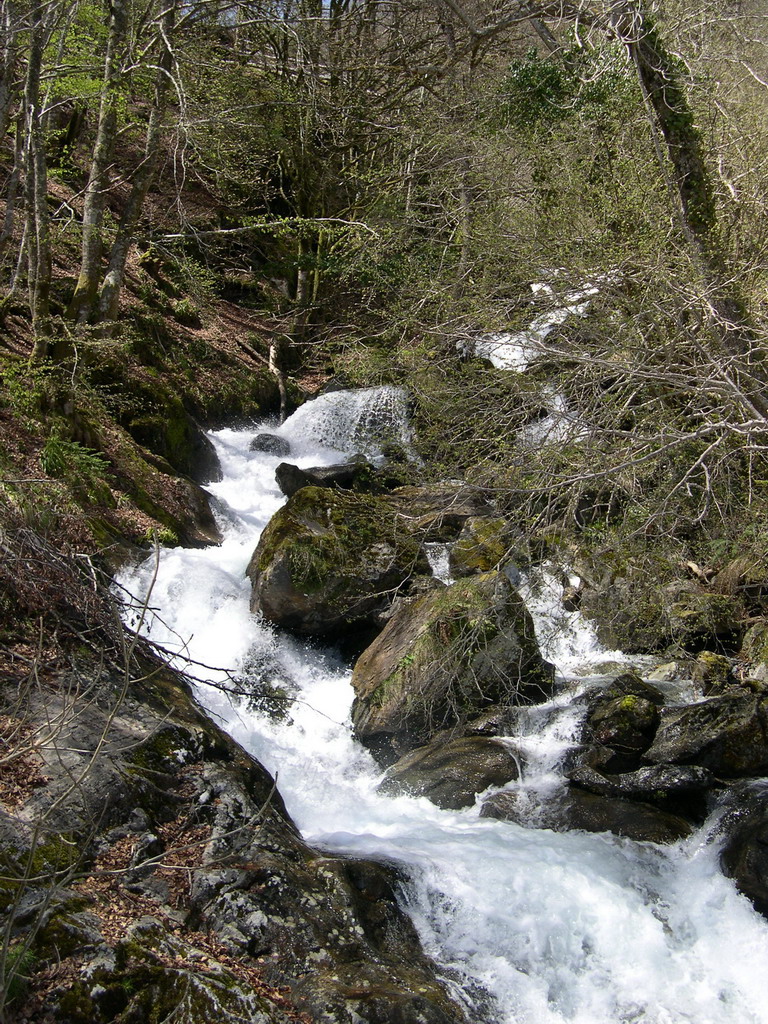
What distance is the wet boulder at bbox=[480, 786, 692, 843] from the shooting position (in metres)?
5.72

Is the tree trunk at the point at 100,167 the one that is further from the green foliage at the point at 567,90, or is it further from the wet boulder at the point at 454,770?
the wet boulder at the point at 454,770

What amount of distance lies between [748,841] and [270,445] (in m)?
9.43

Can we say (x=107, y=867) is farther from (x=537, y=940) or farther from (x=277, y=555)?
(x=277, y=555)

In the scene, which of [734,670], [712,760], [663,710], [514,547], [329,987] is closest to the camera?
[329,987]

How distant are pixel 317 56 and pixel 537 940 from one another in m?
14.1

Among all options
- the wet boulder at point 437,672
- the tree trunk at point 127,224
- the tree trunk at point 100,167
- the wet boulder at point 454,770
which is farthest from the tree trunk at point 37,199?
the wet boulder at point 454,770

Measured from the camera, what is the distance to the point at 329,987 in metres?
3.63

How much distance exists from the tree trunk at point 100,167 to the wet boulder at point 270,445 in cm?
382

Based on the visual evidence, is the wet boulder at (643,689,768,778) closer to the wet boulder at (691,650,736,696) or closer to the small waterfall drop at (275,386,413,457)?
the wet boulder at (691,650,736,696)

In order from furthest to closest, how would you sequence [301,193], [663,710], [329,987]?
[301,193] < [663,710] < [329,987]

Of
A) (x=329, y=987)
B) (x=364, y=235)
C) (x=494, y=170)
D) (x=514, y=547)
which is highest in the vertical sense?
(x=494, y=170)

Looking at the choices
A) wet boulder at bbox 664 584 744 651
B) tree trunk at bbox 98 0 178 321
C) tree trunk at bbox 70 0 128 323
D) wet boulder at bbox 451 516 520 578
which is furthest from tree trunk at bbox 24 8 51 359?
wet boulder at bbox 664 584 744 651

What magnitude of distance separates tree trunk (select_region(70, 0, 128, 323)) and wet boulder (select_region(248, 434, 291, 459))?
12.5 ft

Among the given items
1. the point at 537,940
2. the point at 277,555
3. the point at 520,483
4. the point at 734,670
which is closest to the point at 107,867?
the point at 537,940
